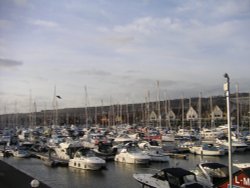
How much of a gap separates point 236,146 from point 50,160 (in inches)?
1075

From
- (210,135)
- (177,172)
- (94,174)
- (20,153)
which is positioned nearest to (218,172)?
(177,172)

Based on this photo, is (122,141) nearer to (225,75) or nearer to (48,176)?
(48,176)

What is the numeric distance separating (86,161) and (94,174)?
2.71m

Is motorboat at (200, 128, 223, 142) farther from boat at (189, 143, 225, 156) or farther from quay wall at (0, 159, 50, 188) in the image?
quay wall at (0, 159, 50, 188)

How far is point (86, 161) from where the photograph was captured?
38.0 m

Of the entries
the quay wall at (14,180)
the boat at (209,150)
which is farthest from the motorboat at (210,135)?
the quay wall at (14,180)

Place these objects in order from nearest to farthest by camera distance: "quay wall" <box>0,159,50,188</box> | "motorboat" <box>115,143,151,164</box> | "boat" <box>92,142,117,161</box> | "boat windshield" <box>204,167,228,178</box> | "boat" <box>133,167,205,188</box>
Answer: "boat" <box>133,167,205,188</box>, "quay wall" <box>0,159,50,188</box>, "boat windshield" <box>204,167,228,178</box>, "motorboat" <box>115,143,151,164</box>, "boat" <box>92,142,117,161</box>

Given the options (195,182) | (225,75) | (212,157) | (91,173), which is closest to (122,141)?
(212,157)

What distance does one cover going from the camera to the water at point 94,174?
1224 inches

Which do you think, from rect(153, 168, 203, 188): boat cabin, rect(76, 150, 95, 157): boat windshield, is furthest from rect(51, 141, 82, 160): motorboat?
rect(153, 168, 203, 188): boat cabin

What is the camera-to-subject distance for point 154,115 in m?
140

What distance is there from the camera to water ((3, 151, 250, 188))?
31094 mm

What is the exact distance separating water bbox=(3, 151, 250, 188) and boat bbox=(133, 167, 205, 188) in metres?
4.64

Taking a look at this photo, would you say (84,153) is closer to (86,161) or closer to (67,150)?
(86,161)
